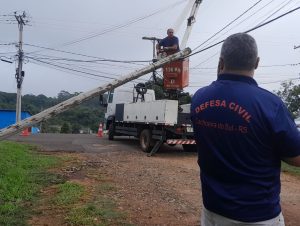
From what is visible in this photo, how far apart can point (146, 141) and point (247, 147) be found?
15165mm

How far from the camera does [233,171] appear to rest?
270 centimetres

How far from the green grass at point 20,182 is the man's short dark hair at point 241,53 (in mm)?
4537

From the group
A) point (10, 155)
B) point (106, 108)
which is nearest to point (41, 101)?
point (106, 108)

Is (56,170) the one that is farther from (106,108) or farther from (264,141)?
(106,108)

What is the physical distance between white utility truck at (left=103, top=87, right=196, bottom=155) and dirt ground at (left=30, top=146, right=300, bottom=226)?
2.39 feet

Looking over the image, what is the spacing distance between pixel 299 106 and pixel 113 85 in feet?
175

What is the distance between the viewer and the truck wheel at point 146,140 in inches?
691

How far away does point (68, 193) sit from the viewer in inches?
331

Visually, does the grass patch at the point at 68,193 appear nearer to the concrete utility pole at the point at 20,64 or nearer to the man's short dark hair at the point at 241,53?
the man's short dark hair at the point at 241,53

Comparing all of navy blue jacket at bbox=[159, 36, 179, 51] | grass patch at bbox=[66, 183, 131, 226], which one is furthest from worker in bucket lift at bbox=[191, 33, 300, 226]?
navy blue jacket at bbox=[159, 36, 179, 51]

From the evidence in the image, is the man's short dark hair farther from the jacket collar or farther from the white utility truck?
the white utility truck

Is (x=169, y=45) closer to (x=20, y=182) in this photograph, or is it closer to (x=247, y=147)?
(x=20, y=182)

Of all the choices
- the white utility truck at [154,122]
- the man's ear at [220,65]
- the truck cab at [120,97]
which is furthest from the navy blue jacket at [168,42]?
the man's ear at [220,65]

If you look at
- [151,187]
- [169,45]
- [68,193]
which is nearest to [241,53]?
[68,193]
